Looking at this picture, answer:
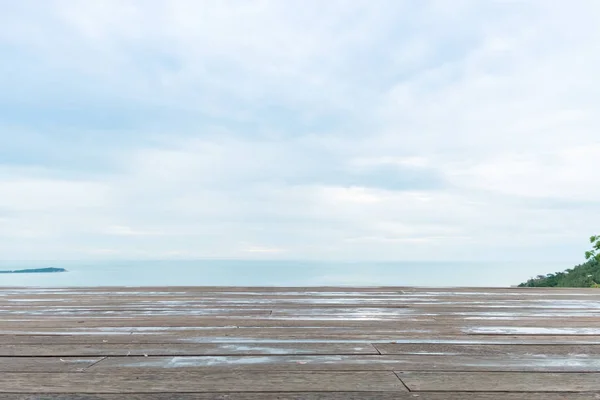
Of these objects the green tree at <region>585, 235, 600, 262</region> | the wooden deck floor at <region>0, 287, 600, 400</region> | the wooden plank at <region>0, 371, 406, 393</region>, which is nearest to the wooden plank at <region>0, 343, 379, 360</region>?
the wooden deck floor at <region>0, 287, 600, 400</region>

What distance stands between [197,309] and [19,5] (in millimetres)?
9696

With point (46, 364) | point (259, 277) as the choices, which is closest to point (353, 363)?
point (46, 364)

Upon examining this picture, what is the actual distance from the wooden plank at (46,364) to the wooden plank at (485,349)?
4.54 ft

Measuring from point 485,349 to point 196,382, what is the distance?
58.5 inches

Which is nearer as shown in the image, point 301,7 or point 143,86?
point 301,7

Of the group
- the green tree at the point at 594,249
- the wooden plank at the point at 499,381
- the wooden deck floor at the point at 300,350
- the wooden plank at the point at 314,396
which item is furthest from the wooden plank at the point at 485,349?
the green tree at the point at 594,249

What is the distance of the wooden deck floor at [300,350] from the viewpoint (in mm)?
1919

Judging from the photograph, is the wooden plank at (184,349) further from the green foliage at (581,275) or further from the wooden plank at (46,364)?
the green foliage at (581,275)

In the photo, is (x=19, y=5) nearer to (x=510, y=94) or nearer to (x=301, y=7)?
(x=301, y=7)

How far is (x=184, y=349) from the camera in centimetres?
263

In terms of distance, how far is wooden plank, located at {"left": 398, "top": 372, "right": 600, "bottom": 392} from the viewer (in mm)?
1915

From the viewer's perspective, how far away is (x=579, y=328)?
3348 mm

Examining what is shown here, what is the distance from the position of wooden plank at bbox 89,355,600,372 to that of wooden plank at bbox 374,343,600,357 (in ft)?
0.30

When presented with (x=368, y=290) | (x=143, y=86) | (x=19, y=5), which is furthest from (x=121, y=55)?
(x=368, y=290)
